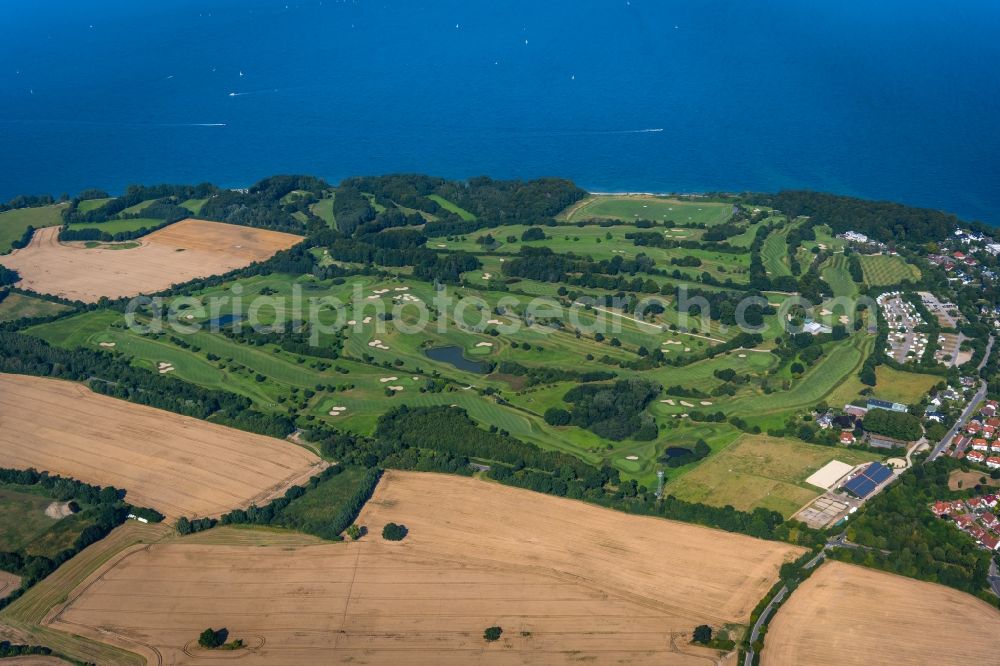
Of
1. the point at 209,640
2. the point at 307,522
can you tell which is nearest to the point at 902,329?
the point at 307,522

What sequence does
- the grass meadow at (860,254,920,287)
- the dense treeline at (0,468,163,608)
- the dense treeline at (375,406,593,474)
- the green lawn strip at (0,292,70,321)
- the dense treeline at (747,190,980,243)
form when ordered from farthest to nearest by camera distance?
1. the dense treeline at (747,190,980,243)
2. the grass meadow at (860,254,920,287)
3. the green lawn strip at (0,292,70,321)
4. the dense treeline at (375,406,593,474)
5. the dense treeline at (0,468,163,608)

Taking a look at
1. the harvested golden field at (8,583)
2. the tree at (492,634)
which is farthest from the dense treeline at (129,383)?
the tree at (492,634)

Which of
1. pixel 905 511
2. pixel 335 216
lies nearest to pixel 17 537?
pixel 905 511

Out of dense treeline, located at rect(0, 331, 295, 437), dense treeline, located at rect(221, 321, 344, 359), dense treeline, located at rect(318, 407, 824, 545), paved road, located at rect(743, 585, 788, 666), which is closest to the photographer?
paved road, located at rect(743, 585, 788, 666)

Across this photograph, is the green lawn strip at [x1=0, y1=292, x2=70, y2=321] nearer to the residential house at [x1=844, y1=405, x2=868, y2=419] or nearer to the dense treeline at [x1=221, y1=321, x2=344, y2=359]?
the dense treeline at [x1=221, y1=321, x2=344, y2=359]

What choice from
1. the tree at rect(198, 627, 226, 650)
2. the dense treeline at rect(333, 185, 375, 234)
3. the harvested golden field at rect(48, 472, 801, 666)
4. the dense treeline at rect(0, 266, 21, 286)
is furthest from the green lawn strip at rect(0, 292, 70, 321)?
the tree at rect(198, 627, 226, 650)

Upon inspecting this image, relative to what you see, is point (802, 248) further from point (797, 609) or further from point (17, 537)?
point (17, 537)

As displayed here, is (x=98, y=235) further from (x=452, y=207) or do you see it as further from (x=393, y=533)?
(x=393, y=533)
